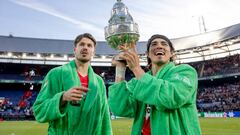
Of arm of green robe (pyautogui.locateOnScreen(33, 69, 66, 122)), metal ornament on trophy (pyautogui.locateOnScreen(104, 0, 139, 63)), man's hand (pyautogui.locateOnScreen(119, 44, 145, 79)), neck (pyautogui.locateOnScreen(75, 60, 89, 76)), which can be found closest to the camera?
man's hand (pyautogui.locateOnScreen(119, 44, 145, 79))

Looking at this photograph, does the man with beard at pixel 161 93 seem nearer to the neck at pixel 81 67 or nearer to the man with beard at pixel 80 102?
the man with beard at pixel 80 102

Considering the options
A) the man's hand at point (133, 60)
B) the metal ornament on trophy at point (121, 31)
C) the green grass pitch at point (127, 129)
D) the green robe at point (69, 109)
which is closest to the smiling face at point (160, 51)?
the metal ornament on trophy at point (121, 31)

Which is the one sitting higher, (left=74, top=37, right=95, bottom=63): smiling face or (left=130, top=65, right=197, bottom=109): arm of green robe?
(left=74, top=37, right=95, bottom=63): smiling face

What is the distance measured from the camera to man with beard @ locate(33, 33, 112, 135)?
3.58 metres

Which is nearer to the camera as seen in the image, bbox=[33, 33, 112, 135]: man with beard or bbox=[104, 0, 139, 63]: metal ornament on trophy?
bbox=[104, 0, 139, 63]: metal ornament on trophy

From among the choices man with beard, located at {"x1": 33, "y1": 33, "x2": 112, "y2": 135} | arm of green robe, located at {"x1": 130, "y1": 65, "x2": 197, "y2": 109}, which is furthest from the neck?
arm of green robe, located at {"x1": 130, "y1": 65, "x2": 197, "y2": 109}

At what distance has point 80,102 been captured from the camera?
374 centimetres

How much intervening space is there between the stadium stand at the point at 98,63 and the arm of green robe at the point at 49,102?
4429 cm

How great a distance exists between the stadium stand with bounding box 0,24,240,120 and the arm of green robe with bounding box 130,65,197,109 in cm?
4501

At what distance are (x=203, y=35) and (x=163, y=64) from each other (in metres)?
55.9

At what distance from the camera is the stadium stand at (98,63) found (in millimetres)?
48812

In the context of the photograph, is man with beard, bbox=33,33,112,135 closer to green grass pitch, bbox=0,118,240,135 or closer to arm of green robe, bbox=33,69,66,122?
arm of green robe, bbox=33,69,66,122

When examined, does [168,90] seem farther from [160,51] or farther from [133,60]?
[160,51]

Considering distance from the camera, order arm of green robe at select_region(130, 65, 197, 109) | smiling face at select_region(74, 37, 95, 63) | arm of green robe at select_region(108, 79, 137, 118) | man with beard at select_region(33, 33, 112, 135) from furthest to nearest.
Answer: smiling face at select_region(74, 37, 95, 63)
man with beard at select_region(33, 33, 112, 135)
arm of green robe at select_region(108, 79, 137, 118)
arm of green robe at select_region(130, 65, 197, 109)
